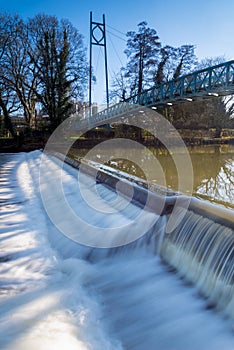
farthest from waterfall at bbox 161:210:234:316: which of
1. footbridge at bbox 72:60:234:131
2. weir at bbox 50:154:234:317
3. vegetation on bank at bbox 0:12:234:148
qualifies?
vegetation on bank at bbox 0:12:234:148

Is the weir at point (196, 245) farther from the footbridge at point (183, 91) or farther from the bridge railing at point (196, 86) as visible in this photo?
the footbridge at point (183, 91)


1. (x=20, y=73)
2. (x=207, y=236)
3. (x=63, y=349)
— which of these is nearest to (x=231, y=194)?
(x=207, y=236)

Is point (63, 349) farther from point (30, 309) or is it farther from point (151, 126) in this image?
point (151, 126)

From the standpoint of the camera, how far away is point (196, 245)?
2.95 meters

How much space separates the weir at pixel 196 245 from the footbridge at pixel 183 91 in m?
7.98

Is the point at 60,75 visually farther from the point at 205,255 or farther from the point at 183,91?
the point at 205,255

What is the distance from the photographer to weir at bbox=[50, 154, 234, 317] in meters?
2.53

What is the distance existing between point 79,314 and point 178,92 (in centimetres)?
1237

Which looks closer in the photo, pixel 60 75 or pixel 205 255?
pixel 205 255

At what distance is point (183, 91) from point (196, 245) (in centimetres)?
1099

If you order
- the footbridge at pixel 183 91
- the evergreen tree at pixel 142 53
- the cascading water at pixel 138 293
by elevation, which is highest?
the evergreen tree at pixel 142 53

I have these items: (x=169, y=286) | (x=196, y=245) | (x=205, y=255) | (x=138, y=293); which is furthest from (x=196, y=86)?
(x=138, y=293)

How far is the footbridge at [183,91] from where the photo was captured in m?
10.5

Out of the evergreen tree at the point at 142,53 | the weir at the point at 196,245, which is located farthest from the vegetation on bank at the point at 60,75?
the weir at the point at 196,245
